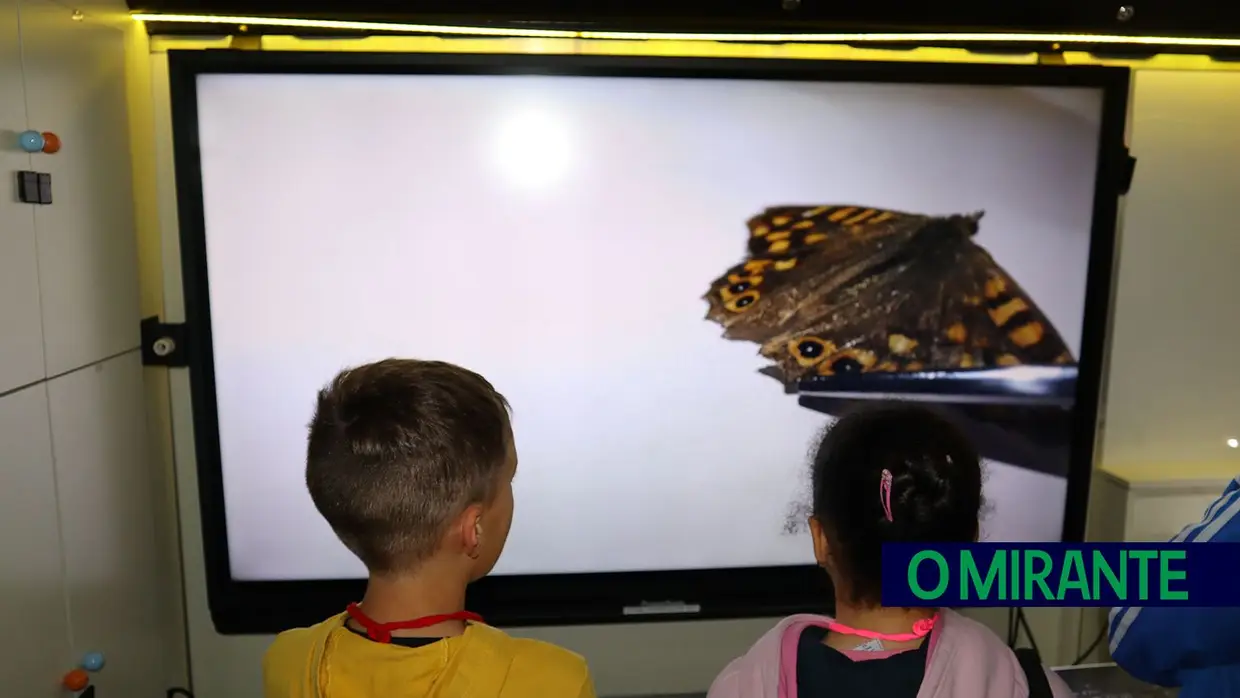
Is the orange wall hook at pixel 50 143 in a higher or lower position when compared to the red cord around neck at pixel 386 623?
higher

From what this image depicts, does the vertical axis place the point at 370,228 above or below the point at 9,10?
below

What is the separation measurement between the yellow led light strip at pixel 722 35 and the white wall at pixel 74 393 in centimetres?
29

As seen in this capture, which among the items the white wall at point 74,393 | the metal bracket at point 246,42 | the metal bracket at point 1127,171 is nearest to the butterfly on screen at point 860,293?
the metal bracket at point 1127,171

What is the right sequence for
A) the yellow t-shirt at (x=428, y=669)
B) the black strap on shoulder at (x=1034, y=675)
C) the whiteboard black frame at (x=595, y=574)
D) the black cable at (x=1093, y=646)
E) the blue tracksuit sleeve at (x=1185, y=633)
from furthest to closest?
the black cable at (x=1093, y=646)
the whiteboard black frame at (x=595, y=574)
the blue tracksuit sleeve at (x=1185, y=633)
the black strap on shoulder at (x=1034, y=675)
the yellow t-shirt at (x=428, y=669)

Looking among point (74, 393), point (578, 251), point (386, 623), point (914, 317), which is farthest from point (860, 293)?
point (74, 393)

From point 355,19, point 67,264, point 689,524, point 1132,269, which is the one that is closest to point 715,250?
point 689,524

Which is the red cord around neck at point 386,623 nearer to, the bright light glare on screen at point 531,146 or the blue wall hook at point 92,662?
the blue wall hook at point 92,662

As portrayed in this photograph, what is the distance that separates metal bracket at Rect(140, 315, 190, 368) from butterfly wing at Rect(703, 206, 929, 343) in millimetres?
1084

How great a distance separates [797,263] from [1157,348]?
0.94 m

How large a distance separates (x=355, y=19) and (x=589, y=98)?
465 millimetres

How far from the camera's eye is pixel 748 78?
63.9 inches

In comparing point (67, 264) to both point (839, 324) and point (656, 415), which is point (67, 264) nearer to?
point (656, 415)

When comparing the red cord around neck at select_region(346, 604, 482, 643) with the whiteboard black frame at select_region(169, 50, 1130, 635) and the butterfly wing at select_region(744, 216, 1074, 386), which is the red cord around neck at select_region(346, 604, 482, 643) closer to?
the whiteboard black frame at select_region(169, 50, 1130, 635)

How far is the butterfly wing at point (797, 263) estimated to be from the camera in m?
1.69
